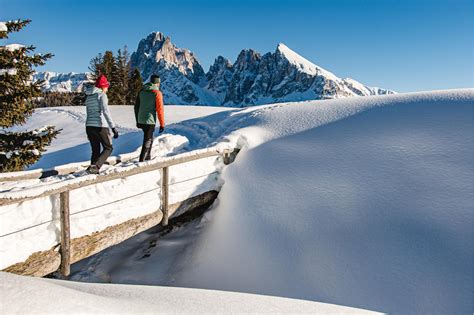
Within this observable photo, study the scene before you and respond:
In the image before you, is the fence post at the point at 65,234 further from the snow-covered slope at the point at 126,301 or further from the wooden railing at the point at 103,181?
the snow-covered slope at the point at 126,301

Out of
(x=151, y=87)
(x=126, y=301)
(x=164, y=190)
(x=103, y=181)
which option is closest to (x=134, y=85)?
(x=151, y=87)

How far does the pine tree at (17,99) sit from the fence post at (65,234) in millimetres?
5392

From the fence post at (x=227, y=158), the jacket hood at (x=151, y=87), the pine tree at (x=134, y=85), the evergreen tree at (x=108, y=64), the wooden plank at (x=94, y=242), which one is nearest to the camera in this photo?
the wooden plank at (x=94, y=242)

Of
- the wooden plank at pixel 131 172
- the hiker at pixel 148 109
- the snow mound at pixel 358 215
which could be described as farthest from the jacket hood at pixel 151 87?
the snow mound at pixel 358 215

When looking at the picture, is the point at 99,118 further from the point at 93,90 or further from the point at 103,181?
the point at 103,181

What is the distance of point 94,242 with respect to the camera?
14.9 ft

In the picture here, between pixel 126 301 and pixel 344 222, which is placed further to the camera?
pixel 344 222

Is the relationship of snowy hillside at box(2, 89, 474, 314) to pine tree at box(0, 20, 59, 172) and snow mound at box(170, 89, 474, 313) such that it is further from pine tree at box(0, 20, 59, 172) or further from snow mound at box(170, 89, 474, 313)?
Result: pine tree at box(0, 20, 59, 172)

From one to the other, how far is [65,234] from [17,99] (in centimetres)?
562

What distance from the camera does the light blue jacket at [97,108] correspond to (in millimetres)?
5176

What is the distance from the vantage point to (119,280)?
17.2 feet

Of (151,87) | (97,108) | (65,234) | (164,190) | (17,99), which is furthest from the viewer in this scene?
(17,99)

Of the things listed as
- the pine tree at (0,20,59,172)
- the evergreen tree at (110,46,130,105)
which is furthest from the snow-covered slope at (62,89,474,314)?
the evergreen tree at (110,46,130,105)

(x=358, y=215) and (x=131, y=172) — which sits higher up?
(x=131, y=172)
